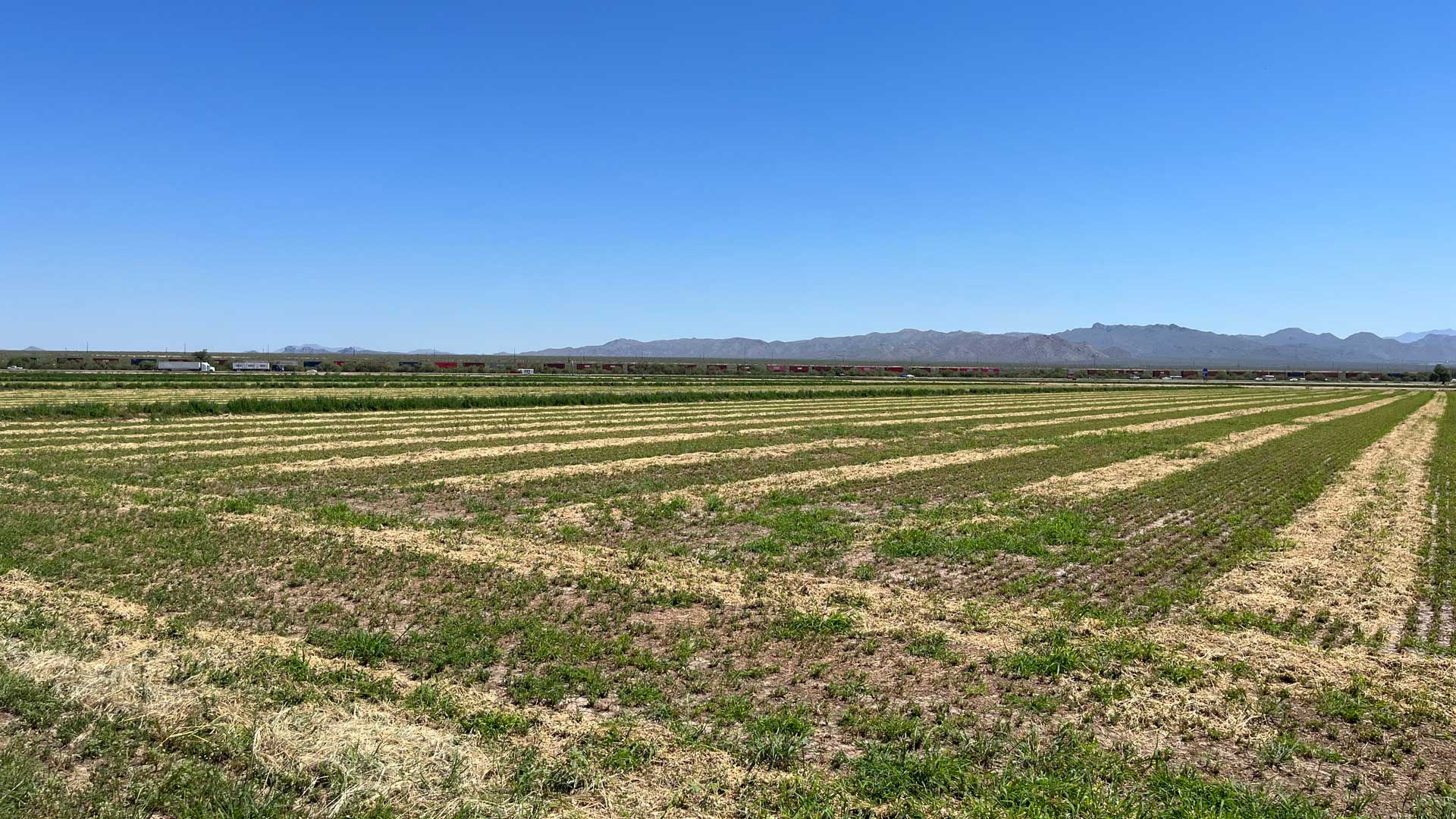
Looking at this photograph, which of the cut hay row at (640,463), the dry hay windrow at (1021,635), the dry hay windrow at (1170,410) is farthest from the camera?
the dry hay windrow at (1170,410)

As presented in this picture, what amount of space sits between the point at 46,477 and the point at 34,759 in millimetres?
18140

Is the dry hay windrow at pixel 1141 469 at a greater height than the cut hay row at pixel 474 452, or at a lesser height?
lesser

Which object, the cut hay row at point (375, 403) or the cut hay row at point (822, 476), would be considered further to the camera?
the cut hay row at point (375, 403)

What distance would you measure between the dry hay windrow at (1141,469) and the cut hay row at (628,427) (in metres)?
9.58

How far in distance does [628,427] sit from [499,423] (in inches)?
251

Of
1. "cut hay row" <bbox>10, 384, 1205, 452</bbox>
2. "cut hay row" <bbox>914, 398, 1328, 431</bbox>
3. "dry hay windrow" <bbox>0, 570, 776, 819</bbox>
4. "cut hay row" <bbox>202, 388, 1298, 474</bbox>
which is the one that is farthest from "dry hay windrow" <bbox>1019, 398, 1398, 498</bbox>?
"cut hay row" <bbox>10, 384, 1205, 452</bbox>

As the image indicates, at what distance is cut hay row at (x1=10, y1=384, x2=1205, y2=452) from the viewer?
27.1 metres

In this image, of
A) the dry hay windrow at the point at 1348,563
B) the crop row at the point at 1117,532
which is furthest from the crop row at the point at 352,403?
the dry hay windrow at the point at 1348,563

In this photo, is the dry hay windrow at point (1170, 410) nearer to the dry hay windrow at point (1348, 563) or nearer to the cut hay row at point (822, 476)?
the cut hay row at point (822, 476)

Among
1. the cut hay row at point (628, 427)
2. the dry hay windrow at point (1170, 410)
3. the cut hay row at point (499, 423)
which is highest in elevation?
the cut hay row at point (499, 423)

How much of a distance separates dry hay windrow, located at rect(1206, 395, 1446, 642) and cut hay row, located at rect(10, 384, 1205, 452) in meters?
25.6

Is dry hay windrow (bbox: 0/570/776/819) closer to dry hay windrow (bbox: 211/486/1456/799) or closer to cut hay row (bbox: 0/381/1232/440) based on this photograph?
dry hay windrow (bbox: 211/486/1456/799)

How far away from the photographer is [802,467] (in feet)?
77.6

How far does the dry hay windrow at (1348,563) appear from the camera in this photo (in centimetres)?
1087
